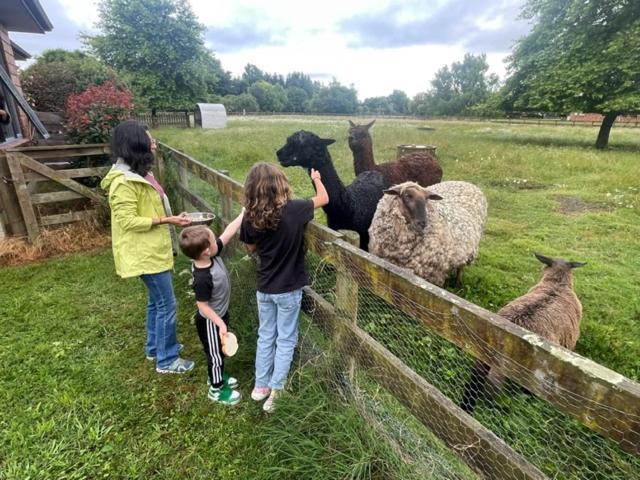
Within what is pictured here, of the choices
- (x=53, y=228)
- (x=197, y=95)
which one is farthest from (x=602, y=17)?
(x=197, y=95)

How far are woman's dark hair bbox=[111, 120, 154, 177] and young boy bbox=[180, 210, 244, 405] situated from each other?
73 centimetres

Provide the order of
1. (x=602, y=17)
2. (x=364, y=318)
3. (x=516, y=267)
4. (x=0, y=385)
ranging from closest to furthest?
(x=0, y=385) → (x=364, y=318) → (x=516, y=267) → (x=602, y=17)

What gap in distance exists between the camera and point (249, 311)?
3410mm

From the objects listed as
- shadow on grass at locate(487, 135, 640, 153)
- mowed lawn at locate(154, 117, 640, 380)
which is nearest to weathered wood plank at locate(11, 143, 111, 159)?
mowed lawn at locate(154, 117, 640, 380)

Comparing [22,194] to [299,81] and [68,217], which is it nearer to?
[68,217]

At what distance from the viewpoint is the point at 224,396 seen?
283cm

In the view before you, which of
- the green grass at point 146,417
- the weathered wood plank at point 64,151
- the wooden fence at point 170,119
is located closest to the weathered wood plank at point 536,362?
the green grass at point 146,417

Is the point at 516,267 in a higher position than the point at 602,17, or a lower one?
lower

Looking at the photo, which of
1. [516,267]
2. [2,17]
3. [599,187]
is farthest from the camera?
[599,187]

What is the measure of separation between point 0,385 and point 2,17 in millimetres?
8825

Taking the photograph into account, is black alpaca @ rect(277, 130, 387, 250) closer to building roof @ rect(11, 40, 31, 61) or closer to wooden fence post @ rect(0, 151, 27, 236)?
wooden fence post @ rect(0, 151, 27, 236)

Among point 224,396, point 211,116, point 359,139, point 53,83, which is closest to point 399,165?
point 359,139

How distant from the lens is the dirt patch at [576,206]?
333 inches

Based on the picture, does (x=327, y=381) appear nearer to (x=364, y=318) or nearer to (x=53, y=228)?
(x=364, y=318)
